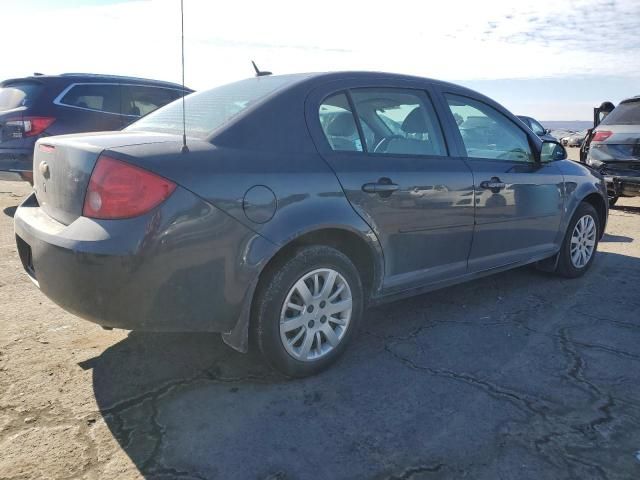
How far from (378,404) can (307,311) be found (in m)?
0.60

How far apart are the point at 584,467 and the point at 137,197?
2211 millimetres

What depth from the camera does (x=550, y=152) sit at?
175 inches

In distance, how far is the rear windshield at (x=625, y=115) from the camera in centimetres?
828

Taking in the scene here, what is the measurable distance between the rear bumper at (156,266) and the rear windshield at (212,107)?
0.57 meters

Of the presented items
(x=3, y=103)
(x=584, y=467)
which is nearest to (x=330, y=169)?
(x=584, y=467)

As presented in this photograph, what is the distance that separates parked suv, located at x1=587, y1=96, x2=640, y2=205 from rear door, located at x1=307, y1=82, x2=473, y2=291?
549cm

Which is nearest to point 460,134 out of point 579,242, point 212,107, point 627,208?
point 212,107

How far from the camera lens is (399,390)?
9.31ft

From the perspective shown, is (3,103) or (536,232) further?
(3,103)

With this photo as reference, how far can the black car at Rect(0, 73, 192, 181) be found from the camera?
6.50 metres

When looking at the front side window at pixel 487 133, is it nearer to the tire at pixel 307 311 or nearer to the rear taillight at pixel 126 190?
the tire at pixel 307 311

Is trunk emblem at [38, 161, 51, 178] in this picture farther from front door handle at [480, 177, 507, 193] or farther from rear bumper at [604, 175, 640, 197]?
rear bumper at [604, 175, 640, 197]

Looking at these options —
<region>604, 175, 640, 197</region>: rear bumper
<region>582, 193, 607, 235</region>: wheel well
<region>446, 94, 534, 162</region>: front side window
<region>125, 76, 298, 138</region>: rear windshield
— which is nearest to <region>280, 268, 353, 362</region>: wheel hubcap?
<region>125, 76, 298, 138</region>: rear windshield

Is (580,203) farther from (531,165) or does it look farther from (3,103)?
(3,103)
